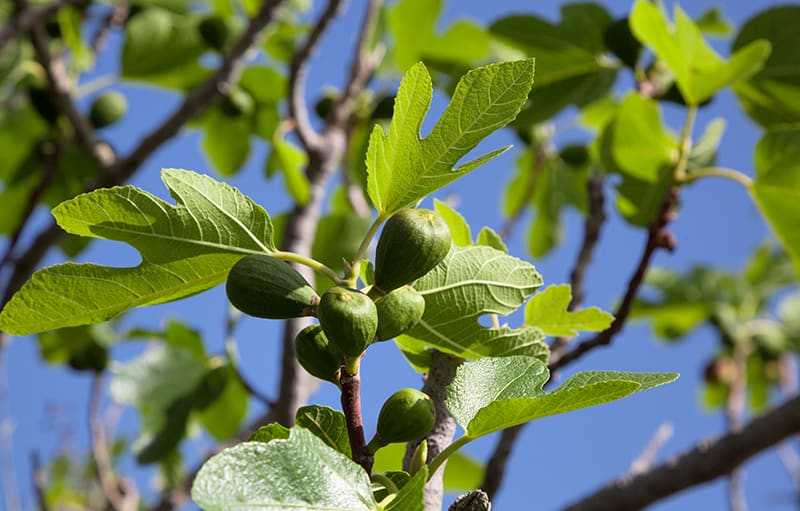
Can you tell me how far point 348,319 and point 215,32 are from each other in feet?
7.39

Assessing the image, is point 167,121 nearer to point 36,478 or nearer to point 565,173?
point 36,478

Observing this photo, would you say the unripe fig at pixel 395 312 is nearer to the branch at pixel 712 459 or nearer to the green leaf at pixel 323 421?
the green leaf at pixel 323 421

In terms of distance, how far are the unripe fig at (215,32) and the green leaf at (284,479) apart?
232 cm

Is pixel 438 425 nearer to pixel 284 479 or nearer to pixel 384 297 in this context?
pixel 384 297

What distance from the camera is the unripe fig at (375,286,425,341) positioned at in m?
0.87

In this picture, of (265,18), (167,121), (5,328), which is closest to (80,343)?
(167,121)

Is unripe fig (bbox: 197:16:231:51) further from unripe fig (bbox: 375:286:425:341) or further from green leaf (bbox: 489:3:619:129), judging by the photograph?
unripe fig (bbox: 375:286:425:341)

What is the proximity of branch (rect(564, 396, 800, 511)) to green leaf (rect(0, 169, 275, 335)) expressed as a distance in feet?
4.46

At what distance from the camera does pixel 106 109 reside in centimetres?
286

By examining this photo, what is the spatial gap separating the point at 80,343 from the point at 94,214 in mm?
2250

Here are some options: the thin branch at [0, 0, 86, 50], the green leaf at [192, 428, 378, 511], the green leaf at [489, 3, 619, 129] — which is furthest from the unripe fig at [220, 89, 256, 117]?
the green leaf at [192, 428, 378, 511]

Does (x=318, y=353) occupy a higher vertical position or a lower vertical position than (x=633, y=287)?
higher

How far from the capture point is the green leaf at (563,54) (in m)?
2.47

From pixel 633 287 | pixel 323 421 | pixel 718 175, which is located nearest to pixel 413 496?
pixel 323 421
